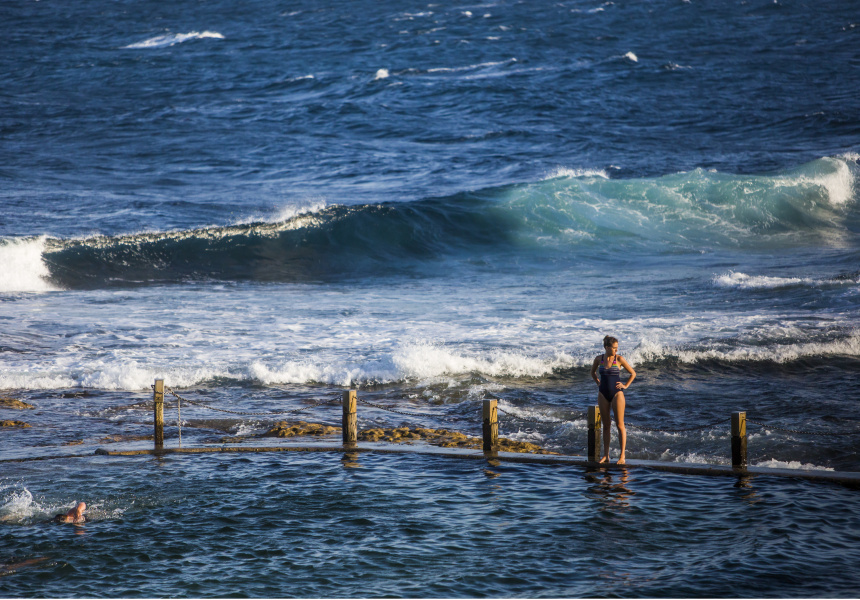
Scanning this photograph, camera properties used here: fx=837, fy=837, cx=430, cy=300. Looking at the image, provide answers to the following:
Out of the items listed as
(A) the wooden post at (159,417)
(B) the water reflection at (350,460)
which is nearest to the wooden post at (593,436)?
(B) the water reflection at (350,460)

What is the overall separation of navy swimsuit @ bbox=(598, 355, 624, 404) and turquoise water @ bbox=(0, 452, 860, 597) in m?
0.97

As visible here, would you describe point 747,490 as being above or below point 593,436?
below

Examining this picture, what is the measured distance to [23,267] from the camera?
75.9 ft

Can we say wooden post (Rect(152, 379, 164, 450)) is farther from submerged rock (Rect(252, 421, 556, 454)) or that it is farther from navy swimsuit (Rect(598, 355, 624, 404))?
navy swimsuit (Rect(598, 355, 624, 404))

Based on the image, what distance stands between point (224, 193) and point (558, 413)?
23.1m

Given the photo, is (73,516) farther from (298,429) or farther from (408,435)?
(408,435)

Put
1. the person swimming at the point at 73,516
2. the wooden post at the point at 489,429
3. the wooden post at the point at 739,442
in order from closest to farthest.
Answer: the person swimming at the point at 73,516 < the wooden post at the point at 739,442 < the wooden post at the point at 489,429

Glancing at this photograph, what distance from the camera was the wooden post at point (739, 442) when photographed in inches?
372

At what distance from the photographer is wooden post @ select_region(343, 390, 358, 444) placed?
10.5m

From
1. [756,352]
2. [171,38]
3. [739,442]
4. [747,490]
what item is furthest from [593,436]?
[171,38]

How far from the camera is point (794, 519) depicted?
7957 millimetres

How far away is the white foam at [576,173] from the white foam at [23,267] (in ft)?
62.2

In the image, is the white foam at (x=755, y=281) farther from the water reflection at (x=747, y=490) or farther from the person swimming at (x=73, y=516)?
the person swimming at (x=73, y=516)

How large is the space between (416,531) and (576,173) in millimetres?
28217
